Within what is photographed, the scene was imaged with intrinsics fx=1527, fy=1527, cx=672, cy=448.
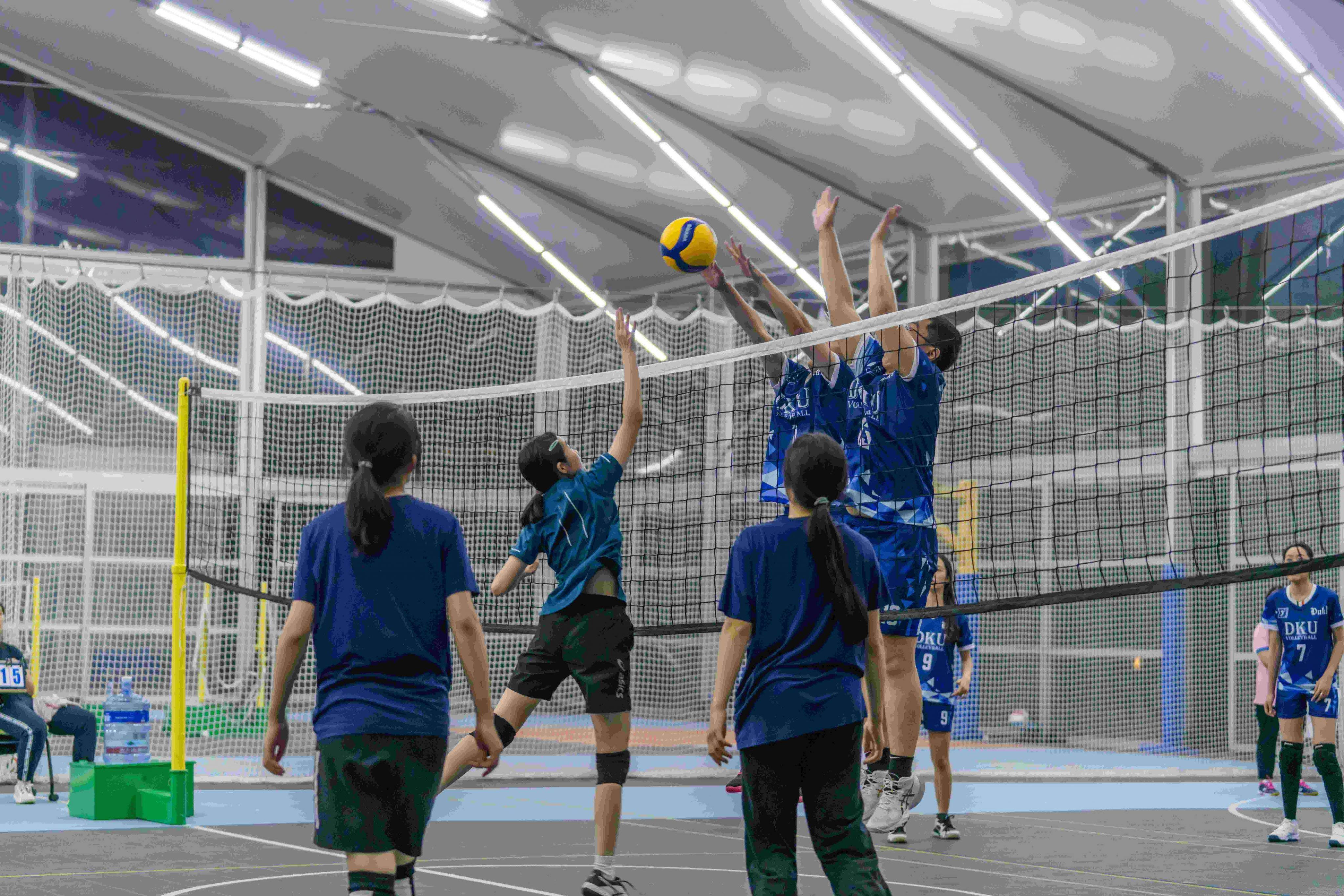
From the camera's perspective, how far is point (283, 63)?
1645 centimetres

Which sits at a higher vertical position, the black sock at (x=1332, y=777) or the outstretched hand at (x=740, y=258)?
the outstretched hand at (x=740, y=258)

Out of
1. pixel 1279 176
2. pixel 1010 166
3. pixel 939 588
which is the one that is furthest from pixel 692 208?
pixel 939 588

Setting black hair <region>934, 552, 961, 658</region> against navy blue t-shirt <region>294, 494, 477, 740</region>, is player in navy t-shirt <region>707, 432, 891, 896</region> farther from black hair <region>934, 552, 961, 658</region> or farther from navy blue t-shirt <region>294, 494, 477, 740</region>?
black hair <region>934, 552, 961, 658</region>

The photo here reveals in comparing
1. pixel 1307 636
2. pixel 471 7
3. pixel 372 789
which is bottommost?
pixel 372 789

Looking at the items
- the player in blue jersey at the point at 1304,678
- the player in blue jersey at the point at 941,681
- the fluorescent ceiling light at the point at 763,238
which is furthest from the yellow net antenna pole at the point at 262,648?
the player in blue jersey at the point at 1304,678

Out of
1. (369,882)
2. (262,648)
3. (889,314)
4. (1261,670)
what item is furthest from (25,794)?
(1261,670)

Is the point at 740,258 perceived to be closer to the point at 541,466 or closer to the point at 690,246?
the point at 690,246

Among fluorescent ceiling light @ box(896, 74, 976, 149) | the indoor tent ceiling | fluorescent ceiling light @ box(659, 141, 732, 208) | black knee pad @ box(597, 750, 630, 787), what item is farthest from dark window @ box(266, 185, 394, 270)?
black knee pad @ box(597, 750, 630, 787)

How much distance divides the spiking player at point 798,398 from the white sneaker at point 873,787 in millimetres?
1179

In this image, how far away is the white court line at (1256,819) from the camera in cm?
874

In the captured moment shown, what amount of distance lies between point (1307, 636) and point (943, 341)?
3.56 metres

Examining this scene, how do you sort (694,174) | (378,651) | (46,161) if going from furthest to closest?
(46,161), (694,174), (378,651)

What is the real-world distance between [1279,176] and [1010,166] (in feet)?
7.96

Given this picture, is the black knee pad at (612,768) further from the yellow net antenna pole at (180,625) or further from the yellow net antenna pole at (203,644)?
the yellow net antenna pole at (203,644)
